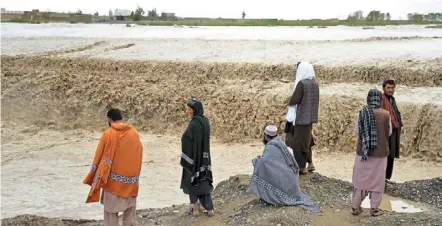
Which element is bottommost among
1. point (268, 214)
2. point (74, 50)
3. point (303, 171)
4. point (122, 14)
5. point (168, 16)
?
point (268, 214)

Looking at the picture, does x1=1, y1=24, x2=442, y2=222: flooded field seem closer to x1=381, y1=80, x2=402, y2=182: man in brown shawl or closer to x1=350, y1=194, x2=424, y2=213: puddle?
x1=350, y1=194, x2=424, y2=213: puddle

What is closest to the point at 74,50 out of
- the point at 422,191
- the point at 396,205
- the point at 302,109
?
the point at 302,109

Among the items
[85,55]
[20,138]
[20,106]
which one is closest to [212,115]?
[20,138]

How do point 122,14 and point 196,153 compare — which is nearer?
point 196,153

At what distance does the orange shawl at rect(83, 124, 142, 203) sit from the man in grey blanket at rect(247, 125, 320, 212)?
1487 mm

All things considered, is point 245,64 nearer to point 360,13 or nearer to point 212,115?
point 212,115

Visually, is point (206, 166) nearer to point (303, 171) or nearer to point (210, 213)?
point (210, 213)

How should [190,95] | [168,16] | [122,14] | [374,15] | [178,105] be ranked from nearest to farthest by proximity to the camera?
[178,105]
[190,95]
[374,15]
[122,14]
[168,16]

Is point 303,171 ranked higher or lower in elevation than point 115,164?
lower

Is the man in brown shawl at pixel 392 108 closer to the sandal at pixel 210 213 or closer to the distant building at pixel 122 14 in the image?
the sandal at pixel 210 213

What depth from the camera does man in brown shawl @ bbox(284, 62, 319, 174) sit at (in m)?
6.82

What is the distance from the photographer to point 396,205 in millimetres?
6922

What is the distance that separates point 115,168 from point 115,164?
44 millimetres

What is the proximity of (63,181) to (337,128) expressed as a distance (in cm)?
645
